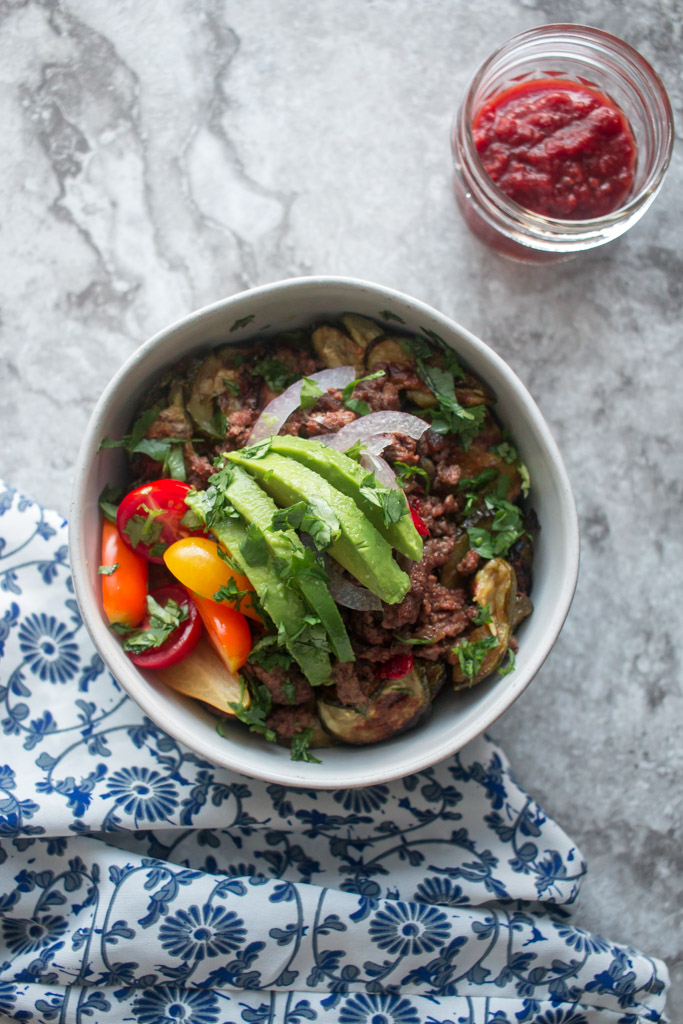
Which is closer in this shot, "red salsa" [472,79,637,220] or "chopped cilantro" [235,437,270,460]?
"chopped cilantro" [235,437,270,460]

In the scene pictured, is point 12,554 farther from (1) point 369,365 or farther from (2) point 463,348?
(2) point 463,348

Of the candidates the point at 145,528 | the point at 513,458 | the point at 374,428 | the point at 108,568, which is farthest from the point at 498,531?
the point at 108,568

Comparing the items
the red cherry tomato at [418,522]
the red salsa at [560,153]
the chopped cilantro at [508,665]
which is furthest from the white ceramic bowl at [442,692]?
the red salsa at [560,153]

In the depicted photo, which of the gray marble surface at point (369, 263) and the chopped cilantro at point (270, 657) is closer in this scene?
the chopped cilantro at point (270, 657)

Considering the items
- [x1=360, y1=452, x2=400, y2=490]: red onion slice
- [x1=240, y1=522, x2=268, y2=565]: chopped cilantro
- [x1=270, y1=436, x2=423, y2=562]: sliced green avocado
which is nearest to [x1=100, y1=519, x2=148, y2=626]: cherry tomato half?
[x1=240, y1=522, x2=268, y2=565]: chopped cilantro

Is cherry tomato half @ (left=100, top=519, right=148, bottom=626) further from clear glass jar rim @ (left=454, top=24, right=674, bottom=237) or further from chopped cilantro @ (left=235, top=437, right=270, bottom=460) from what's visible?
clear glass jar rim @ (left=454, top=24, right=674, bottom=237)

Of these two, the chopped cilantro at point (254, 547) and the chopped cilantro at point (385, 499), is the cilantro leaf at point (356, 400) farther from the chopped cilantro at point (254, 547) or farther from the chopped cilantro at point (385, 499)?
the chopped cilantro at point (254, 547)
